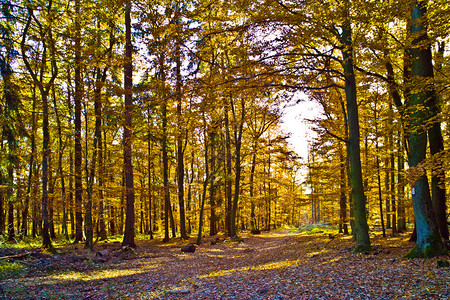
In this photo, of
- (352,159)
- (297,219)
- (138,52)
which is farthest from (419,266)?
(297,219)

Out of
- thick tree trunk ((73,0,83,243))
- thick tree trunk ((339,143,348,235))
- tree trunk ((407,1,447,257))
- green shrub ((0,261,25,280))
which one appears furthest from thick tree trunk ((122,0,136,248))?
thick tree trunk ((339,143,348,235))

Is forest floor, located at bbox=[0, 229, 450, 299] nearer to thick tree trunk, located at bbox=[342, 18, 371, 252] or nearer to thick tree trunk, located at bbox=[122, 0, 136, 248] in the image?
thick tree trunk, located at bbox=[342, 18, 371, 252]

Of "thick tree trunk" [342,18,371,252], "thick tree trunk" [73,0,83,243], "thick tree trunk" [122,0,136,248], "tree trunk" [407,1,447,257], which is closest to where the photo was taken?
"tree trunk" [407,1,447,257]

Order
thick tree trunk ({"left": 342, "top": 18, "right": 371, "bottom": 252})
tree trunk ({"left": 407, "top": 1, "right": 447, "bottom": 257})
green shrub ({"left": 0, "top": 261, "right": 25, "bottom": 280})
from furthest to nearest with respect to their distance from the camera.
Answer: thick tree trunk ({"left": 342, "top": 18, "right": 371, "bottom": 252}), green shrub ({"left": 0, "top": 261, "right": 25, "bottom": 280}), tree trunk ({"left": 407, "top": 1, "right": 447, "bottom": 257})

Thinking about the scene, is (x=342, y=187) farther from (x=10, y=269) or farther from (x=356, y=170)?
(x=10, y=269)

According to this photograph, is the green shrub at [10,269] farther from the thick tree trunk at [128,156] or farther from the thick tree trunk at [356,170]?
the thick tree trunk at [356,170]

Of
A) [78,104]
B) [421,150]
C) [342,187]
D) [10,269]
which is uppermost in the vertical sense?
[78,104]

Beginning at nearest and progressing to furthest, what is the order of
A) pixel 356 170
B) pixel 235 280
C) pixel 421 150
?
pixel 235 280 → pixel 421 150 → pixel 356 170

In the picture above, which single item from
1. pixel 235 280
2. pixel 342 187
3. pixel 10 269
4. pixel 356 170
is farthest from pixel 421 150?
pixel 10 269

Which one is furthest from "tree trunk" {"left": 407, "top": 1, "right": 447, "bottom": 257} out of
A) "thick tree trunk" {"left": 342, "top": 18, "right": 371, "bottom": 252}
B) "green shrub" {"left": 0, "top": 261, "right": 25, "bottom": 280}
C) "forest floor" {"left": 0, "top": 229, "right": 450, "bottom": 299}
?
"green shrub" {"left": 0, "top": 261, "right": 25, "bottom": 280}

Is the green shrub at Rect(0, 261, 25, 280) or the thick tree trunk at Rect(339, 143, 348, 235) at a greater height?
the thick tree trunk at Rect(339, 143, 348, 235)

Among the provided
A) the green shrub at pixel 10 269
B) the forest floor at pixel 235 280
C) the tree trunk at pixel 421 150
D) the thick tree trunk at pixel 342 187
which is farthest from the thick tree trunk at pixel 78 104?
the thick tree trunk at pixel 342 187

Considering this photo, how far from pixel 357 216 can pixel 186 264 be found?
6608mm

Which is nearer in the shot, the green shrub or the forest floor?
the forest floor
